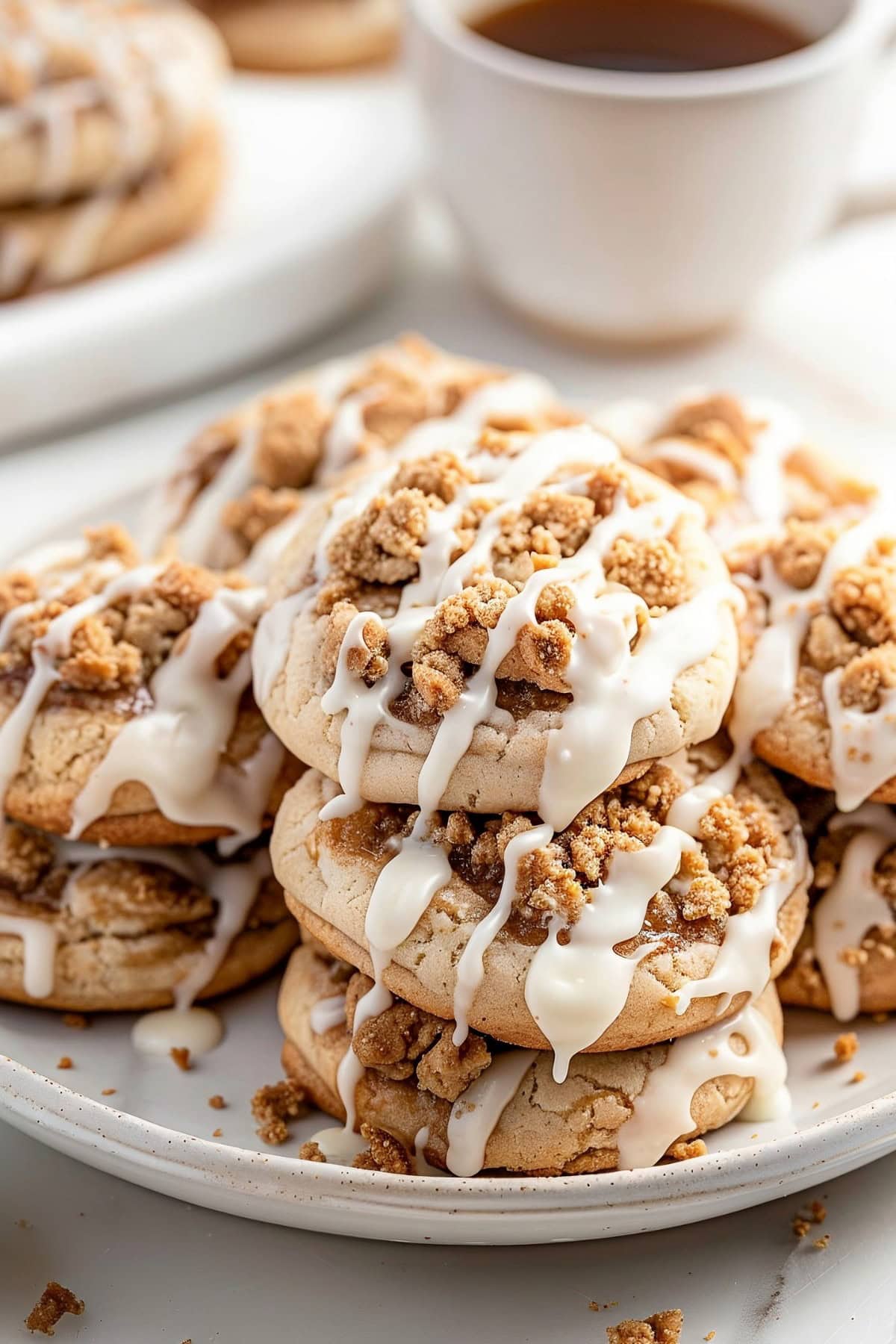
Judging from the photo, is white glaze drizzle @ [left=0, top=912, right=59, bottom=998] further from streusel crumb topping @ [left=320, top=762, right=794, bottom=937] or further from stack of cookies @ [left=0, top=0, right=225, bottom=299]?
stack of cookies @ [left=0, top=0, right=225, bottom=299]

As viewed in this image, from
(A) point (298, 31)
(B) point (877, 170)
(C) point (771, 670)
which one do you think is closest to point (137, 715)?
(C) point (771, 670)

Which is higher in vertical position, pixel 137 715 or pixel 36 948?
pixel 137 715

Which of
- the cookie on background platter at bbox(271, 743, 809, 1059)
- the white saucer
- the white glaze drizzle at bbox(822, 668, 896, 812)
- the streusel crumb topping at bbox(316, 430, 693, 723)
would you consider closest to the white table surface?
the cookie on background platter at bbox(271, 743, 809, 1059)

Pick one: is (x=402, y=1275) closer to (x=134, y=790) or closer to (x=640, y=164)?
(x=134, y=790)

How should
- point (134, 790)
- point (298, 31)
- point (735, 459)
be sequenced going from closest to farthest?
point (134, 790) < point (735, 459) < point (298, 31)

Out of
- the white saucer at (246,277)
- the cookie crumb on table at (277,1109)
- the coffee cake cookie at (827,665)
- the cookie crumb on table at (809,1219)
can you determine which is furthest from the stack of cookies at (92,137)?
the cookie crumb on table at (809,1219)

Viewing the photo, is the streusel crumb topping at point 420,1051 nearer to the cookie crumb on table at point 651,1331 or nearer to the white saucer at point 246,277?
the cookie crumb on table at point 651,1331
